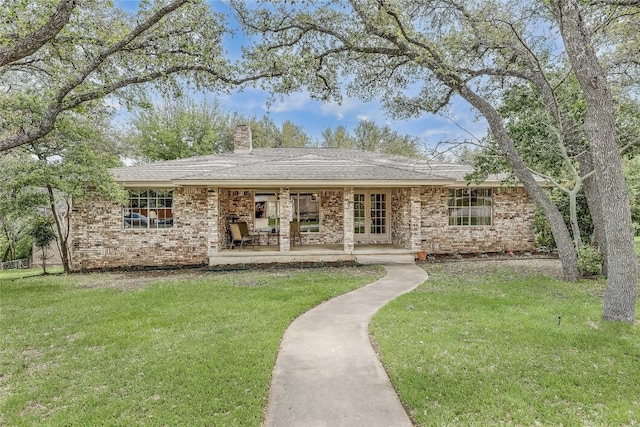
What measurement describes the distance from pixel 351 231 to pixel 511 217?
615 centimetres

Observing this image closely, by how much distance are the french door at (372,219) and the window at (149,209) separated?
669cm

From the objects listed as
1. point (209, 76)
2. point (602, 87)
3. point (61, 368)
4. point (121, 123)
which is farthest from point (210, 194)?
point (121, 123)

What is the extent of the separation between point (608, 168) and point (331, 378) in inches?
207

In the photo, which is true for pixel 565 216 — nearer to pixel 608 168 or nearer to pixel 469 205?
pixel 469 205

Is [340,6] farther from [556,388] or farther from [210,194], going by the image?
[556,388]

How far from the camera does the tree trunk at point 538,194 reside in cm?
822

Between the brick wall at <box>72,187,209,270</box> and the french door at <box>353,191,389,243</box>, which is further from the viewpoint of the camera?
the french door at <box>353,191,389,243</box>

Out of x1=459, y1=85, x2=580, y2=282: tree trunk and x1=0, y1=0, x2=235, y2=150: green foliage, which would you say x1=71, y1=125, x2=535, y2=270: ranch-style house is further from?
x1=0, y1=0, x2=235, y2=150: green foliage

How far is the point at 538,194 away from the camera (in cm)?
845

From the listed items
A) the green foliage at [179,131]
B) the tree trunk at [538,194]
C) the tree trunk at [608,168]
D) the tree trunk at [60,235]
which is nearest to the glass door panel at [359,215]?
the tree trunk at [538,194]

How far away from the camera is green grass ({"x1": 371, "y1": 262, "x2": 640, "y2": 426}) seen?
123 inches

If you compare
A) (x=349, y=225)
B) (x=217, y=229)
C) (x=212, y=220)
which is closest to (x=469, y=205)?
(x=349, y=225)

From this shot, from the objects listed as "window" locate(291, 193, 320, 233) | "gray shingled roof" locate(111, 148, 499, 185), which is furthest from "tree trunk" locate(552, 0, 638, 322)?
"window" locate(291, 193, 320, 233)

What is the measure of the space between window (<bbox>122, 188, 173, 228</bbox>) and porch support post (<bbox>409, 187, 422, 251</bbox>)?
26.1 feet
